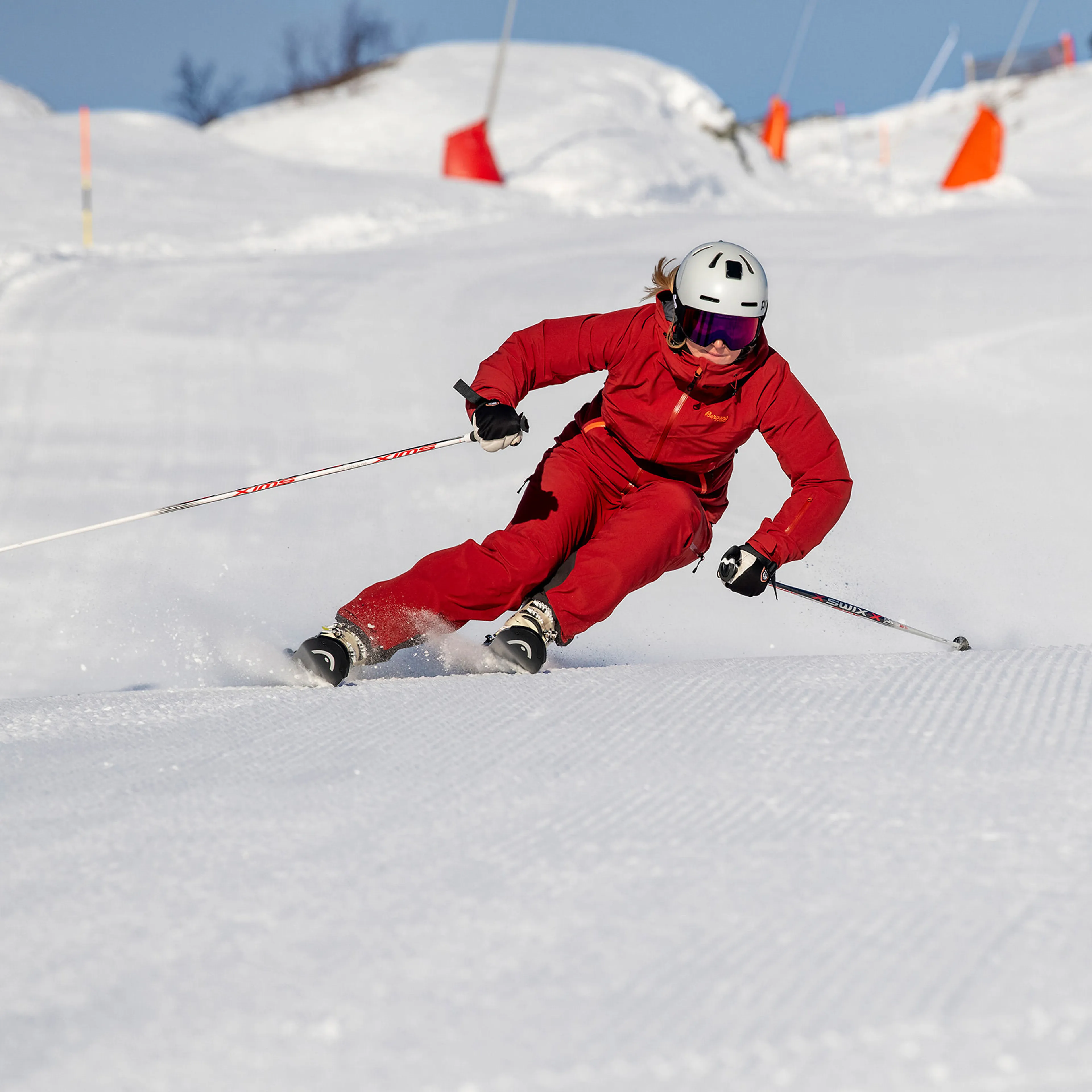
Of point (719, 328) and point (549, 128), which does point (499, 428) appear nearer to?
point (719, 328)

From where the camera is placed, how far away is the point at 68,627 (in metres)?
3.55

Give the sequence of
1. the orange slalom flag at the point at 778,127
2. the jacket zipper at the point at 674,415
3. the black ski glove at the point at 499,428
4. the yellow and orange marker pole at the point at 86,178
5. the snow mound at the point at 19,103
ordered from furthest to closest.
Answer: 1. the orange slalom flag at the point at 778,127
2. the snow mound at the point at 19,103
3. the yellow and orange marker pole at the point at 86,178
4. the jacket zipper at the point at 674,415
5. the black ski glove at the point at 499,428

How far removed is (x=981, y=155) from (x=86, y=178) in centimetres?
1100

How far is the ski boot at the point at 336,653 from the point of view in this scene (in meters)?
2.59

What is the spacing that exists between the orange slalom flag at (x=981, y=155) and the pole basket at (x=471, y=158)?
20.3ft

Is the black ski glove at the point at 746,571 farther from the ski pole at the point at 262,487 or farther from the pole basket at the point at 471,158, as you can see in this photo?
the pole basket at the point at 471,158

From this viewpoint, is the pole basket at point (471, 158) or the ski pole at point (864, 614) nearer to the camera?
the ski pole at point (864, 614)

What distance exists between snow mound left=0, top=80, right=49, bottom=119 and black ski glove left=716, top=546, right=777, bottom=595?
42.9 feet

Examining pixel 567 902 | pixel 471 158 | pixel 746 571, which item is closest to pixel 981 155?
pixel 471 158

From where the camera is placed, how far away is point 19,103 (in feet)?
49.4

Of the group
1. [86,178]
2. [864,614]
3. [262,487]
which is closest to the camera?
[262,487]

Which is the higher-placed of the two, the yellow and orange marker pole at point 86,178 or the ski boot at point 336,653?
the ski boot at point 336,653

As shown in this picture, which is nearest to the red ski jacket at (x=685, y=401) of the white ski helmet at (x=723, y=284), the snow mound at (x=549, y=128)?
the white ski helmet at (x=723, y=284)

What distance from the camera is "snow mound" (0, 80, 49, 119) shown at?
14234 mm
